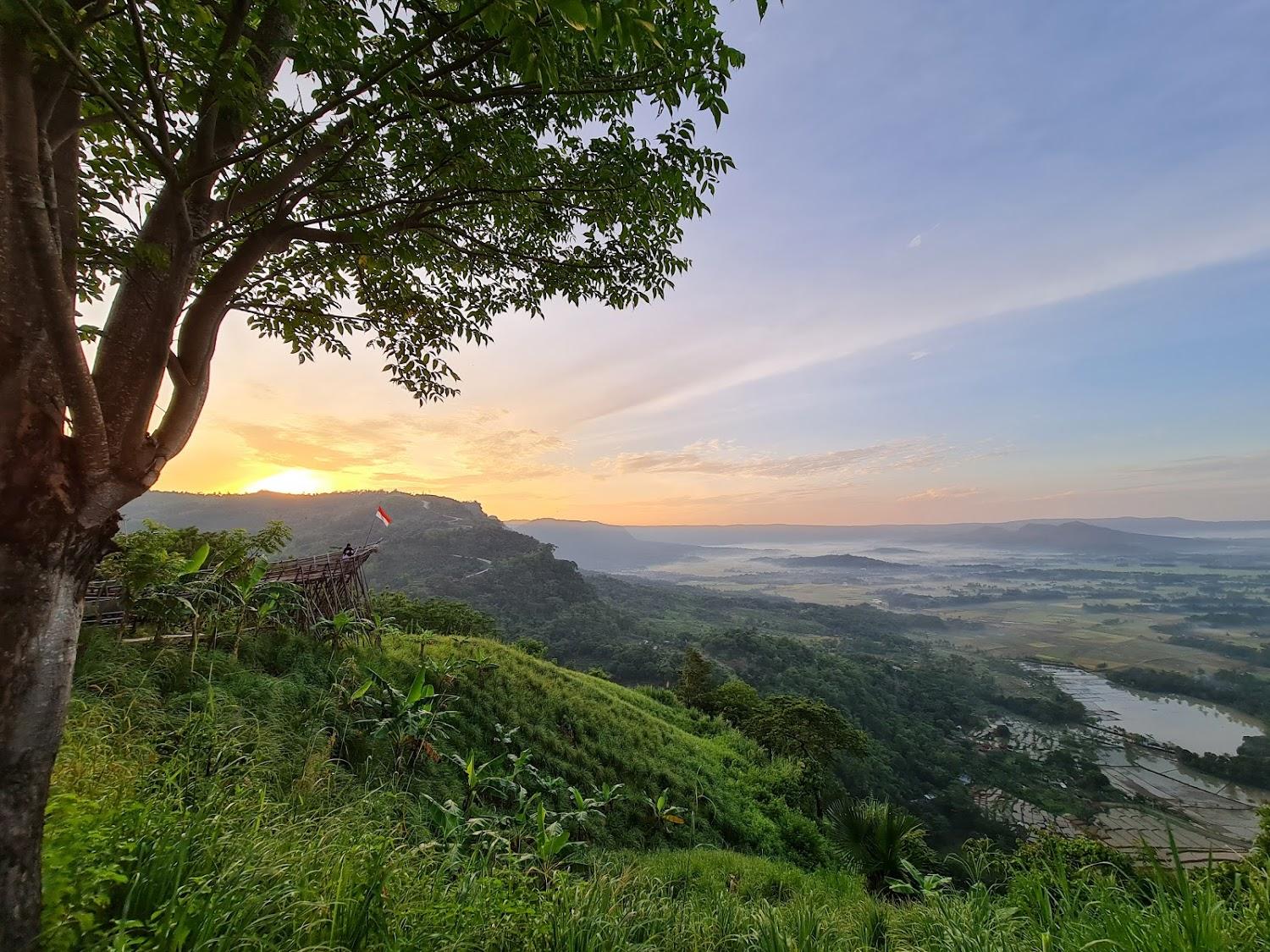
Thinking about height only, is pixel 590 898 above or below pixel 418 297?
below

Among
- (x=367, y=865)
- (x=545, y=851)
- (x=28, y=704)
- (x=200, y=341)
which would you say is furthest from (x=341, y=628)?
(x=28, y=704)

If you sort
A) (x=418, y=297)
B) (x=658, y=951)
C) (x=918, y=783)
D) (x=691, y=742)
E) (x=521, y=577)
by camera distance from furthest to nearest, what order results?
(x=521, y=577) → (x=918, y=783) → (x=691, y=742) → (x=418, y=297) → (x=658, y=951)

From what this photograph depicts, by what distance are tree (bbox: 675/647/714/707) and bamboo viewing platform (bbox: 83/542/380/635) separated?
17646 mm

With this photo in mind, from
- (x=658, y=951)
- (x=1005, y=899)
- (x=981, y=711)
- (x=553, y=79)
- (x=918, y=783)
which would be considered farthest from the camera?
(x=981, y=711)

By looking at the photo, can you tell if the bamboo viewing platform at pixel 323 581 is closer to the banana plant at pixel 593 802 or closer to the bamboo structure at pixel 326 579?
the bamboo structure at pixel 326 579

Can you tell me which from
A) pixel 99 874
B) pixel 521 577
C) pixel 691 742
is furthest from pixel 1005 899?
pixel 521 577

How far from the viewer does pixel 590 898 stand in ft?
10.3

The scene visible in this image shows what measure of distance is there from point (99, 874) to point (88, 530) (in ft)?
4.94

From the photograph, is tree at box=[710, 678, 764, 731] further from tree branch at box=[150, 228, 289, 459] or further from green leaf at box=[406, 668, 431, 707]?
tree branch at box=[150, 228, 289, 459]

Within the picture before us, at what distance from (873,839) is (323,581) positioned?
11.6 m

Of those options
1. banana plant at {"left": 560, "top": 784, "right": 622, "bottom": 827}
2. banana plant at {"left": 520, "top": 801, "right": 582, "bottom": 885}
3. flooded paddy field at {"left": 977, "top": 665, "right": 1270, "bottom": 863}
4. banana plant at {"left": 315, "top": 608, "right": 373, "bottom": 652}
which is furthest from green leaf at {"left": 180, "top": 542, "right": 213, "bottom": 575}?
flooded paddy field at {"left": 977, "top": 665, "right": 1270, "bottom": 863}

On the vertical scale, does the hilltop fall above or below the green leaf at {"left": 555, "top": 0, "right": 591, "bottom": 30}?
below

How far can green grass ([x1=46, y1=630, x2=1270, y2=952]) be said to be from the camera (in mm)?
2275

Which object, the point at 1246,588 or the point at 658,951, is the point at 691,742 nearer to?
the point at 658,951
